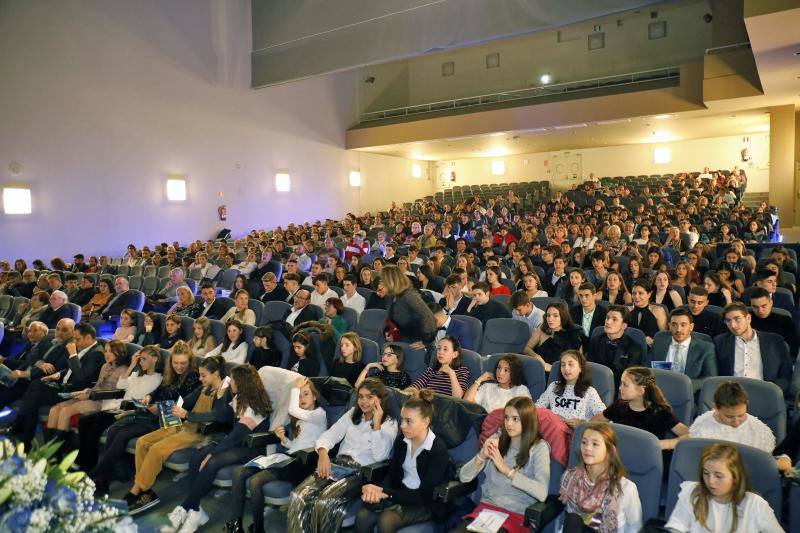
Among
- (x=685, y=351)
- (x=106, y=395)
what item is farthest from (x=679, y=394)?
(x=106, y=395)

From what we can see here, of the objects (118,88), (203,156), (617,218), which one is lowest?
(617,218)

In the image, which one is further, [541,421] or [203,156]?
[203,156]

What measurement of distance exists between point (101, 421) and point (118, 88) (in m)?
11.4

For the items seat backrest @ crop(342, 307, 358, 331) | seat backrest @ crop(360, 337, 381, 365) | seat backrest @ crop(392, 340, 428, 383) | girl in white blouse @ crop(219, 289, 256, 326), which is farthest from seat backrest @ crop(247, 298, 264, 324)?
seat backrest @ crop(392, 340, 428, 383)

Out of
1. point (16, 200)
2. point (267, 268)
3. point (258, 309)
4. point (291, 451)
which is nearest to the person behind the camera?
point (291, 451)

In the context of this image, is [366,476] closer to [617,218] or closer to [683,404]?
[683,404]

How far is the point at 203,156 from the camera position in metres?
15.9

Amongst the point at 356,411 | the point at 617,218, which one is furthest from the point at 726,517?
the point at 617,218

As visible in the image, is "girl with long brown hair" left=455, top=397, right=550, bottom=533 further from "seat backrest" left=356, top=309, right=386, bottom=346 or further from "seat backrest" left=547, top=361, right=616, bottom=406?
"seat backrest" left=356, top=309, right=386, bottom=346

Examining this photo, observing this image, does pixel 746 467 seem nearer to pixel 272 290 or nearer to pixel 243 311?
pixel 243 311

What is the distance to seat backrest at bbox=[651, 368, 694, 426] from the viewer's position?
3557 mm

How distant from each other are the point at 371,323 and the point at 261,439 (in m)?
2.18

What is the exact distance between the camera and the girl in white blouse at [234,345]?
5297 mm

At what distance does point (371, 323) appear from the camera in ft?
19.5
